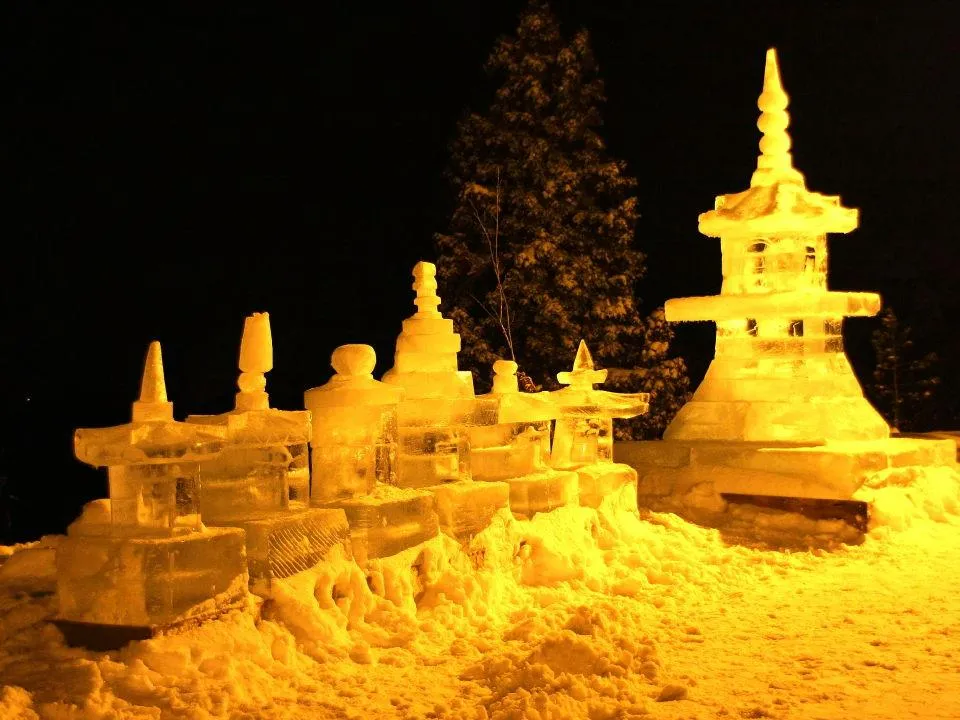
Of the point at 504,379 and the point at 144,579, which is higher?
the point at 504,379

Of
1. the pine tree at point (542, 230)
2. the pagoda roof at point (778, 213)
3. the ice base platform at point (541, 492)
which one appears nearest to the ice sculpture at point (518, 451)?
the ice base platform at point (541, 492)

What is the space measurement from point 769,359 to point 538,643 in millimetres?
5121

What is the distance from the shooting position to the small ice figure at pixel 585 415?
701 centimetres

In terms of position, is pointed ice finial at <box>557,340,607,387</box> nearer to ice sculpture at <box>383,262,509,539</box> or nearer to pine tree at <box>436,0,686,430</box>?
ice sculpture at <box>383,262,509,539</box>

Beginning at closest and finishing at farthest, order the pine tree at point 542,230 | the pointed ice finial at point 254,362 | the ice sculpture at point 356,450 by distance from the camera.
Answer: the pointed ice finial at point 254,362
the ice sculpture at point 356,450
the pine tree at point 542,230

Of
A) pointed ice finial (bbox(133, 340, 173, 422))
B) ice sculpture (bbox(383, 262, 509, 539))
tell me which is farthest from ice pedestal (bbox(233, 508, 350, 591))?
ice sculpture (bbox(383, 262, 509, 539))

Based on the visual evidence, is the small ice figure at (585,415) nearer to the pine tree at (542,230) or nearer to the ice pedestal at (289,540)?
the ice pedestal at (289,540)

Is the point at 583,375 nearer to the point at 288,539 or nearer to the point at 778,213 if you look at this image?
the point at 778,213

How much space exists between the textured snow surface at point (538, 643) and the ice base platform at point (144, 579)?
0.12 meters

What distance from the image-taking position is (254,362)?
5086 mm

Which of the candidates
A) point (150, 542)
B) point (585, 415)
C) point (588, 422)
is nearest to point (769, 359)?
point (588, 422)

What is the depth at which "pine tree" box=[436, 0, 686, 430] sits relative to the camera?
14930 mm

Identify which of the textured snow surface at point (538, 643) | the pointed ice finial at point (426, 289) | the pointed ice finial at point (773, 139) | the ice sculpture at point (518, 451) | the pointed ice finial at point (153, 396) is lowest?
the textured snow surface at point (538, 643)

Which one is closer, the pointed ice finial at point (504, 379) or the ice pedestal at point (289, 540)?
the ice pedestal at point (289, 540)
